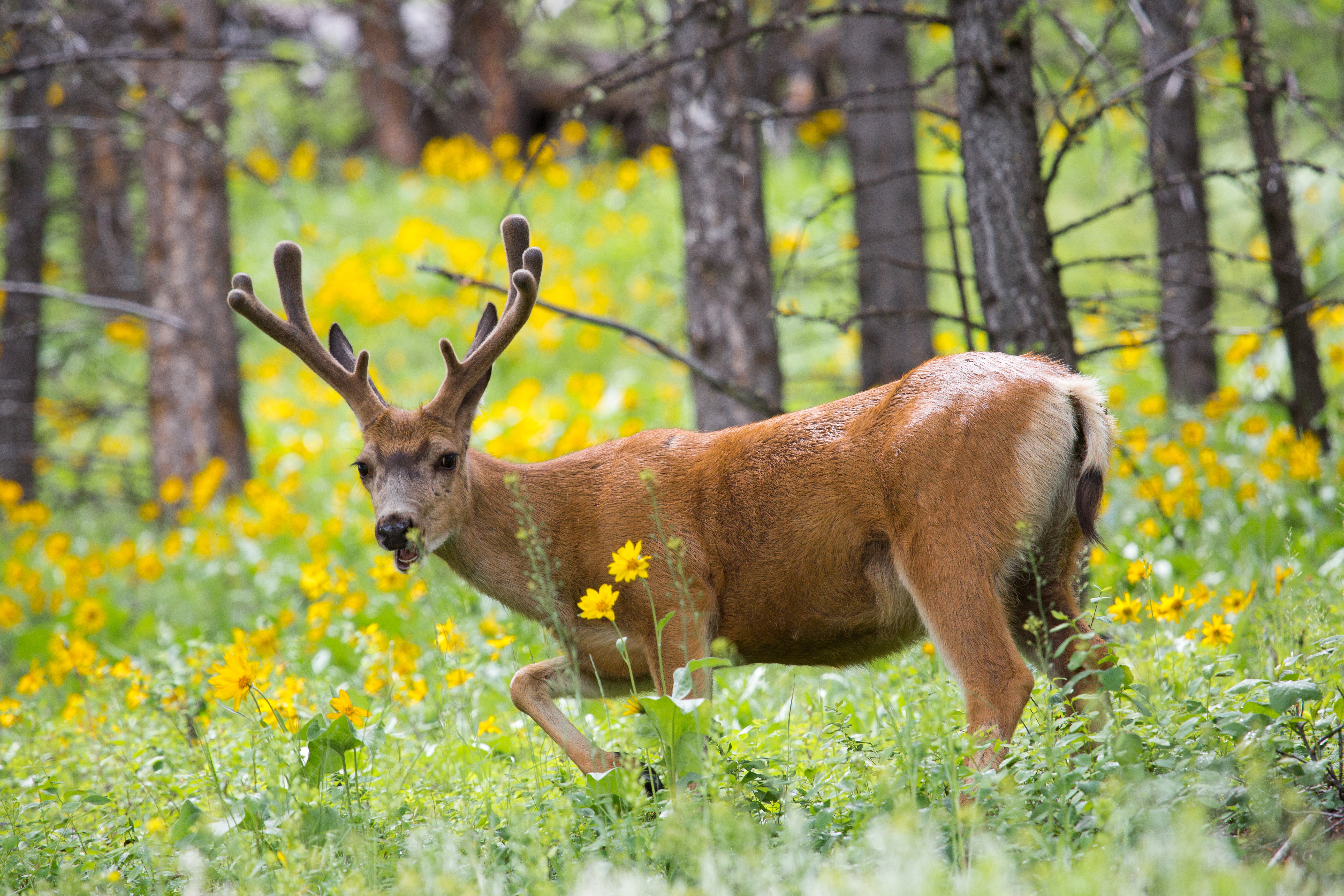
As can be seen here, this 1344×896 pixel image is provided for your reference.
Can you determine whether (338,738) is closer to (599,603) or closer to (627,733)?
(599,603)

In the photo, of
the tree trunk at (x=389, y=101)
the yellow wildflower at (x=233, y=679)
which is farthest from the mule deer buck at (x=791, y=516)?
the tree trunk at (x=389, y=101)

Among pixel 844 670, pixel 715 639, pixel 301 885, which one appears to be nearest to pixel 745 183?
pixel 844 670

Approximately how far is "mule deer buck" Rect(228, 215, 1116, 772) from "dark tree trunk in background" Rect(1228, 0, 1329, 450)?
2564 mm

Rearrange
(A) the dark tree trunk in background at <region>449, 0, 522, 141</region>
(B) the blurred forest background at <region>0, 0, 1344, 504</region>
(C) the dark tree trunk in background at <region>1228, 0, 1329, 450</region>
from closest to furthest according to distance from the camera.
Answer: (B) the blurred forest background at <region>0, 0, 1344, 504</region>, (C) the dark tree trunk in background at <region>1228, 0, 1329, 450</region>, (A) the dark tree trunk in background at <region>449, 0, 522, 141</region>

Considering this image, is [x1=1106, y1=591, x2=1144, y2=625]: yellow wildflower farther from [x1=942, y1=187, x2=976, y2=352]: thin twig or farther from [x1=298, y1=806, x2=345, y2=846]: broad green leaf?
[x1=298, y1=806, x2=345, y2=846]: broad green leaf

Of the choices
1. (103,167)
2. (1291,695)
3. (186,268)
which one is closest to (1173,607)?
(1291,695)

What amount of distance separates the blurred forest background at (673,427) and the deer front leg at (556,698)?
0.12 metres

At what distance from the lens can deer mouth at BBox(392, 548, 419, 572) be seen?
15.4 ft

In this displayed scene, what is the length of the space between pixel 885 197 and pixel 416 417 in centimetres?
642

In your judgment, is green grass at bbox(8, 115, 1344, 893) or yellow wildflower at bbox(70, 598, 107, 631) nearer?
green grass at bbox(8, 115, 1344, 893)

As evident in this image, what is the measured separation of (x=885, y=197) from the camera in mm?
10367

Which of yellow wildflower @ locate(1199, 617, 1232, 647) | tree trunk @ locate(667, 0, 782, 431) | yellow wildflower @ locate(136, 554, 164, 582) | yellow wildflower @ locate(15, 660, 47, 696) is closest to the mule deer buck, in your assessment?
yellow wildflower @ locate(1199, 617, 1232, 647)

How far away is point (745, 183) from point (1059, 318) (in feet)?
7.64

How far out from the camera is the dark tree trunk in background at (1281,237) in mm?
6312
